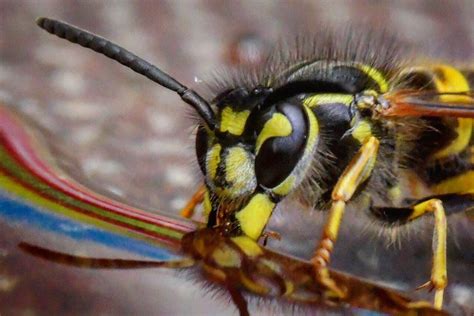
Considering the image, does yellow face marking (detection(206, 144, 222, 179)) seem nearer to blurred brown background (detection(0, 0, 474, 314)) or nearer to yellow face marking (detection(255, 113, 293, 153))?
yellow face marking (detection(255, 113, 293, 153))

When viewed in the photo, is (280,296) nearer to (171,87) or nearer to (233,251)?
(233,251)

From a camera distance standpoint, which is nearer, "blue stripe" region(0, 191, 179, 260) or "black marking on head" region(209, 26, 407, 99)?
"blue stripe" region(0, 191, 179, 260)

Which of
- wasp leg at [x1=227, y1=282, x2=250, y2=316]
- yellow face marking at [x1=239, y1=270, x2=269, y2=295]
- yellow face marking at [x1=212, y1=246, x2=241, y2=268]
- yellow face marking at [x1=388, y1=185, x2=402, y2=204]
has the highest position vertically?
yellow face marking at [x1=388, y1=185, x2=402, y2=204]

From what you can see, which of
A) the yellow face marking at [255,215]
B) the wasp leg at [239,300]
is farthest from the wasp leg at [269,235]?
the wasp leg at [239,300]

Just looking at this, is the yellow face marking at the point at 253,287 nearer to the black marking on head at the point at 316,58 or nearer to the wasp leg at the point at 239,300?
the wasp leg at the point at 239,300

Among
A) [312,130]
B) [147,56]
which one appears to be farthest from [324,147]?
[147,56]

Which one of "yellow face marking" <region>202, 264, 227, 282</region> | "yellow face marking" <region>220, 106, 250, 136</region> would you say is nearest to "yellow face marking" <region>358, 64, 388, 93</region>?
"yellow face marking" <region>220, 106, 250, 136</region>

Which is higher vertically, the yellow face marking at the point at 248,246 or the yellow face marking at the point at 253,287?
the yellow face marking at the point at 248,246
